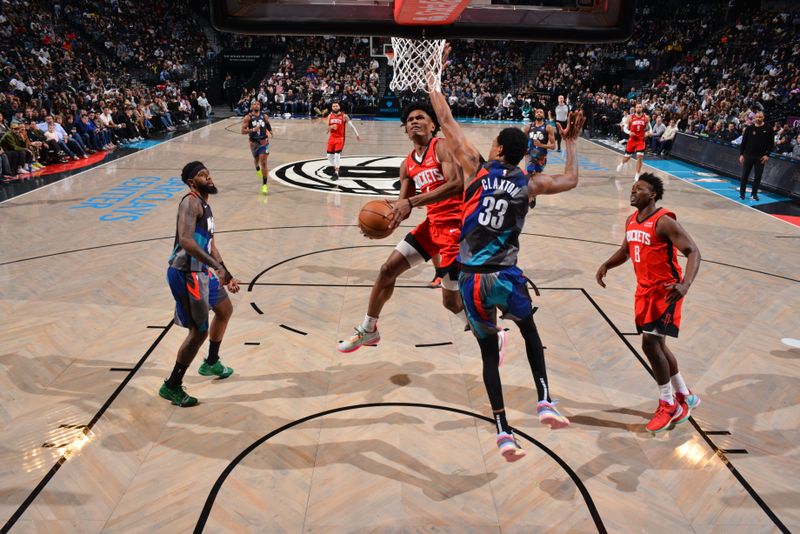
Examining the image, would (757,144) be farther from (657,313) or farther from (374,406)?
(374,406)

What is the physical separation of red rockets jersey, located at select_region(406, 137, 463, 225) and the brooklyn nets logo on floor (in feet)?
22.6

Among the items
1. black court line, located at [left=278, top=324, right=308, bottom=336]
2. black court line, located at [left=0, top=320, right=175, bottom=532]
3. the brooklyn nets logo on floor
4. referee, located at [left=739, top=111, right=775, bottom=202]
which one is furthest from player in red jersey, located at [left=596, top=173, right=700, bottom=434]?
referee, located at [left=739, top=111, right=775, bottom=202]

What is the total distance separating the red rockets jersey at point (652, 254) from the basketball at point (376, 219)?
173 centimetres

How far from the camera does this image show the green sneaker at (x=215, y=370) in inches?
187

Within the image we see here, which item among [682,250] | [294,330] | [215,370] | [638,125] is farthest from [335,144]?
[682,250]

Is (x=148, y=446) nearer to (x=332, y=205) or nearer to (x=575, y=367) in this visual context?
(x=575, y=367)

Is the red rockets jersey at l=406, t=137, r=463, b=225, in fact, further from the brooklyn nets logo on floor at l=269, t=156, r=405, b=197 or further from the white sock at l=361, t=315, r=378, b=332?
the brooklyn nets logo on floor at l=269, t=156, r=405, b=197

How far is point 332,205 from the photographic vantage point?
10727mm

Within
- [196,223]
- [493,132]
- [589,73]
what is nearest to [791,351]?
[196,223]

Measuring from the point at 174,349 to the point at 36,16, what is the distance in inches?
955

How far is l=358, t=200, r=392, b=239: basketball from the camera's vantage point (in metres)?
4.52

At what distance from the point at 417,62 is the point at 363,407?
435 centimetres

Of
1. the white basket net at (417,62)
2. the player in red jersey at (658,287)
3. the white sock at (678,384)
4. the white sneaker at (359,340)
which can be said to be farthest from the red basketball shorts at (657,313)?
the white basket net at (417,62)

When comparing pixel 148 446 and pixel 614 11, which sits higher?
pixel 614 11
